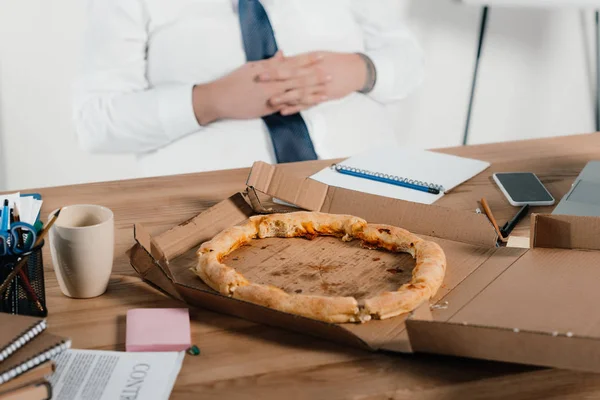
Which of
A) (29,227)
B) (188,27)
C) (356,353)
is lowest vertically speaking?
(356,353)

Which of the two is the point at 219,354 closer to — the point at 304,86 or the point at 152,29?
the point at 304,86

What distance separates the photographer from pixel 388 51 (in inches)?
88.7

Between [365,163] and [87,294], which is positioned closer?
[87,294]

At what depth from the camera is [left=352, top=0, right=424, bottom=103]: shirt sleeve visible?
2.21 m

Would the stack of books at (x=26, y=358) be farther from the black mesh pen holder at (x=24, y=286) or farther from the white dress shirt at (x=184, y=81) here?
the white dress shirt at (x=184, y=81)

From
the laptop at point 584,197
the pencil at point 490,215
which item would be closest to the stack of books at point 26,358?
the pencil at point 490,215

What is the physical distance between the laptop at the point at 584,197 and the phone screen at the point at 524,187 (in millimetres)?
42

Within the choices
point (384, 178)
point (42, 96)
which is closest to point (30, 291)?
point (384, 178)

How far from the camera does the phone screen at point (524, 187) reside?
130cm

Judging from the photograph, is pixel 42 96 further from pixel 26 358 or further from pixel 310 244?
pixel 26 358

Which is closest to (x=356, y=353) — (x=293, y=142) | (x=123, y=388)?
(x=123, y=388)

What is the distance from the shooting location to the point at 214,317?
942 millimetres

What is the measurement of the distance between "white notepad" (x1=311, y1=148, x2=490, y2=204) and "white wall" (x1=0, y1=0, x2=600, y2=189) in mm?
1564

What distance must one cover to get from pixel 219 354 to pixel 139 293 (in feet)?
0.65
